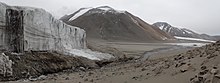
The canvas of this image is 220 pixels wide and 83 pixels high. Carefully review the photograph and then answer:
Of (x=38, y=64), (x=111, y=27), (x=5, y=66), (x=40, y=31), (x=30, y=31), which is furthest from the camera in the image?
(x=111, y=27)

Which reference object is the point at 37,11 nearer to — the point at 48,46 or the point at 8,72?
the point at 48,46

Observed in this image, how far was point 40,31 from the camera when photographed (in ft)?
77.7

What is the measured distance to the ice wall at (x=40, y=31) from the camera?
2046 cm

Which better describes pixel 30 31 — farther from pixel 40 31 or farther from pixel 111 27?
pixel 111 27

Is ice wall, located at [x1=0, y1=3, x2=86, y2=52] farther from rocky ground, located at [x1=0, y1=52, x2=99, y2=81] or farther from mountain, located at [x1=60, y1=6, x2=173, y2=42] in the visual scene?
mountain, located at [x1=60, y1=6, x2=173, y2=42]

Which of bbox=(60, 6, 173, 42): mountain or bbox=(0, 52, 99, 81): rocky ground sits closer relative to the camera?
bbox=(0, 52, 99, 81): rocky ground

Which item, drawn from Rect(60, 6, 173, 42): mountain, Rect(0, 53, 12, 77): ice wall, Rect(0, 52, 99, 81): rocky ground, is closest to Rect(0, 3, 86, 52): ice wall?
Rect(0, 52, 99, 81): rocky ground

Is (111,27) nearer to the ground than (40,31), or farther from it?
farther from it

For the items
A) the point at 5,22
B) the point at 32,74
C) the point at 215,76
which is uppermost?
the point at 5,22

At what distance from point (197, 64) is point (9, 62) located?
11.4 metres

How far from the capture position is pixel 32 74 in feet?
63.7

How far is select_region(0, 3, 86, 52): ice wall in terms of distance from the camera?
20456 millimetres

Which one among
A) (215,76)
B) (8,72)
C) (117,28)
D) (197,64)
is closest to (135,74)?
(197,64)

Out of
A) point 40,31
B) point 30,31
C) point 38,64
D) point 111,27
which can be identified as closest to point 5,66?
point 38,64
